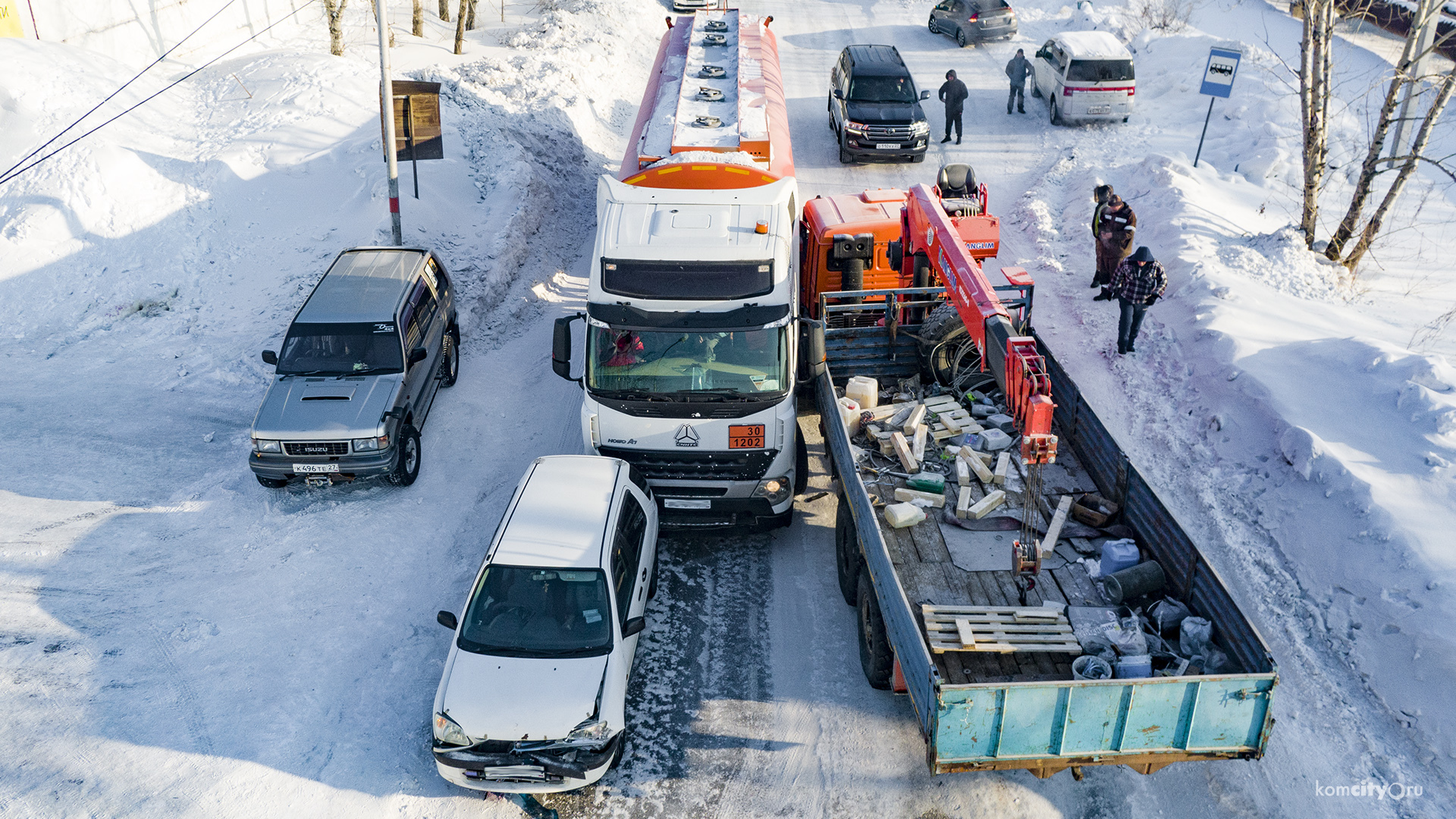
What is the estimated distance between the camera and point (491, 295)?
16.0m

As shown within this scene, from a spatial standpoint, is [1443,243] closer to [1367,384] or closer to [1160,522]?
[1367,384]

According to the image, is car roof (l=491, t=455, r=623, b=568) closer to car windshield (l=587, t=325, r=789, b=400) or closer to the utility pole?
car windshield (l=587, t=325, r=789, b=400)

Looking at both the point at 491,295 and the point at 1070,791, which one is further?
the point at 491,295

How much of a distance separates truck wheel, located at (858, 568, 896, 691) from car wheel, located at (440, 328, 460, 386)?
749 centimetres

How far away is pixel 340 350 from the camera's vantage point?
40.5ft

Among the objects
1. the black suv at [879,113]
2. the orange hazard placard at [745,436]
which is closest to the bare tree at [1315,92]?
the black suv at [879,113]

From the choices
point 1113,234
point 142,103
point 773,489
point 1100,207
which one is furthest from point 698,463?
point 142,103

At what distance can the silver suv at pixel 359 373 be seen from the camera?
1134 centimetres

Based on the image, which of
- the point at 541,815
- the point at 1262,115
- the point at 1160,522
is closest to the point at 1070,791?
the point at 1160,522

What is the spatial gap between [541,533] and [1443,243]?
61.3ft

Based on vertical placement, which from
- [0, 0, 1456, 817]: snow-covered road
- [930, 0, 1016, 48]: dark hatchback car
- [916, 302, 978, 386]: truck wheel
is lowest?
[0, 0, 1456, 817]: snow-covered road

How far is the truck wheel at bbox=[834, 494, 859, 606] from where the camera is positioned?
30.9 ft

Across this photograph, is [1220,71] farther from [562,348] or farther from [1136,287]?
[562,348]

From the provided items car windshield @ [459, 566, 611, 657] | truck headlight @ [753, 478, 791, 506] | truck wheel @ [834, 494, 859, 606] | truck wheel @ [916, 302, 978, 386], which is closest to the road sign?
truck wheel @ [916, 302, 978, 386]
